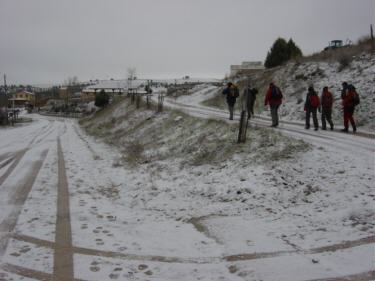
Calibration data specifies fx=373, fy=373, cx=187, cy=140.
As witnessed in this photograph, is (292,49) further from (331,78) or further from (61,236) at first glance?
(61,236)

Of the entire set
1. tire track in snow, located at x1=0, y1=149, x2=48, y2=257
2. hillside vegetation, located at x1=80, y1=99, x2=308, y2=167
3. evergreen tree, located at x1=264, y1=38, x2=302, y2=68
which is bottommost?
tire track in snow, located at x1=0, y1=149, x2=48, y2=257

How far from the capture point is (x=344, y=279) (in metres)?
4.98

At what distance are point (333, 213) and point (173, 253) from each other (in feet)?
10.8

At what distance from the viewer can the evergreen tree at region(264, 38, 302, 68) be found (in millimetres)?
38500

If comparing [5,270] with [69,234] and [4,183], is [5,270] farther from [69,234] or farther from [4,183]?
[4,183]

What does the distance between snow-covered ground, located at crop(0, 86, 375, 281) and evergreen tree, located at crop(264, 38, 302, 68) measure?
87.1ft

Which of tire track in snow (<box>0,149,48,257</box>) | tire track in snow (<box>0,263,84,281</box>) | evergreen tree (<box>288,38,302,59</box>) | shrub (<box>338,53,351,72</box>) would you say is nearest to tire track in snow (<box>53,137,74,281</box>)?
tire track in snow (<box>0,263,84,281</box>)

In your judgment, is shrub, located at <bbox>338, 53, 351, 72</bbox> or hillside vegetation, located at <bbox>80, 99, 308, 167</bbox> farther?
shrub, located at <bbox>338, 53, 351, 72</bbox>

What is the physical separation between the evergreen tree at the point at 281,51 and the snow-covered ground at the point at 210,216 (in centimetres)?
2655

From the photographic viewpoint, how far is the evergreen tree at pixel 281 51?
3850 centimetres

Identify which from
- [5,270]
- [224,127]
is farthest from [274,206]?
[224,127]

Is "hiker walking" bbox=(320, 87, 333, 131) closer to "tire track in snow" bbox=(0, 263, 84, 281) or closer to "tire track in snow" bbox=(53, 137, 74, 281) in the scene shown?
"tire track in snow" bbox=(53, 137, 74, 281)

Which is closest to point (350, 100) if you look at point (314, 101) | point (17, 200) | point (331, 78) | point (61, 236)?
point (314, 101)

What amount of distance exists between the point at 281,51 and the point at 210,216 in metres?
33.7
